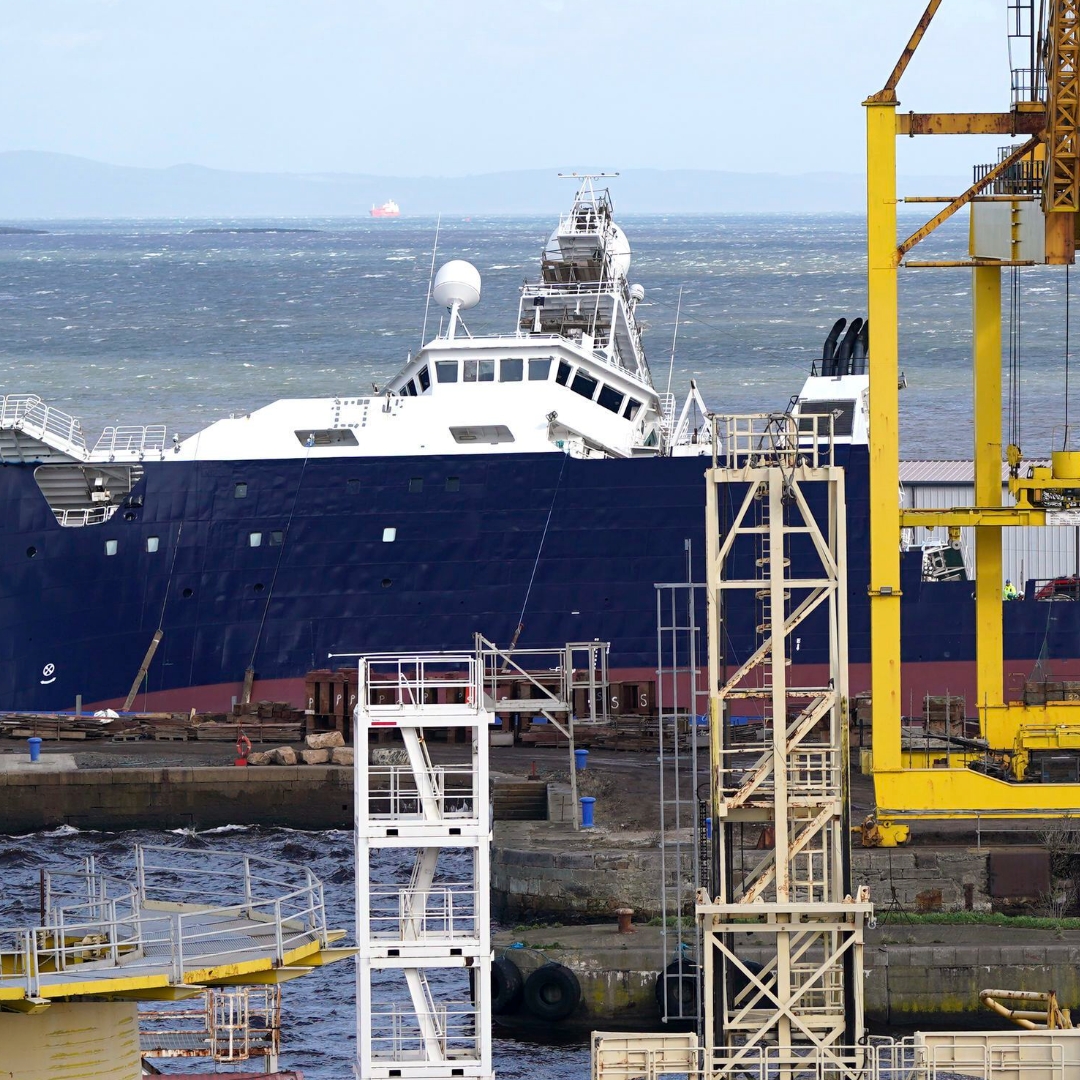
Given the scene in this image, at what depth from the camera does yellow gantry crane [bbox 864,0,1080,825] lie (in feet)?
108

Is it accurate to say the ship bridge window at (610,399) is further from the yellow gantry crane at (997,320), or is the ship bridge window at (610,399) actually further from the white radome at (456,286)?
the yellow gantry crane at (997,320)

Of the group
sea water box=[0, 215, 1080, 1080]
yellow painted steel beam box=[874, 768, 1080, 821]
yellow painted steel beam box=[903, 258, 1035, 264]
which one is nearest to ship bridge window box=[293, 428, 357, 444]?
sea water box=[0, 215, 1080, 1080]

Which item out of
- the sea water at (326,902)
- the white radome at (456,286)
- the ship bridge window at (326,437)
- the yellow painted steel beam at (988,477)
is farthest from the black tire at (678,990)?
the white radome at (456,286)

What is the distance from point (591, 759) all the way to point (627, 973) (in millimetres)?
10205

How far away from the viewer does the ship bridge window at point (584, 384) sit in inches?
1946

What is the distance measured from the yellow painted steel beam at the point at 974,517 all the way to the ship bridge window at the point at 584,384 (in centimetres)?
1535

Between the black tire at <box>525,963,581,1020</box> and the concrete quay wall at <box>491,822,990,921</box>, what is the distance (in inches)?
101

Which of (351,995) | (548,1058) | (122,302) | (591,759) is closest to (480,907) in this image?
(548,1058)

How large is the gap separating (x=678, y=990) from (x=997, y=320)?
11540 mm

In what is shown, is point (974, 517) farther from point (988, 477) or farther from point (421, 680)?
point (421, 680)

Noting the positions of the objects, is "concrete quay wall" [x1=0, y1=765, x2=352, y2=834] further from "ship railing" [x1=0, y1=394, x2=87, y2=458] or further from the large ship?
"ship railing" [x1=0, y1=394, x2=87, y2=458]

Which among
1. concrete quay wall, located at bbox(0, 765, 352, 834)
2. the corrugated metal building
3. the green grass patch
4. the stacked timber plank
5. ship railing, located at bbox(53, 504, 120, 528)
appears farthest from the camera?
the corrugated metal building

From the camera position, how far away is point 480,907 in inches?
989

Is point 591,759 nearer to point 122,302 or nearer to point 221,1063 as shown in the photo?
point 221,1063
